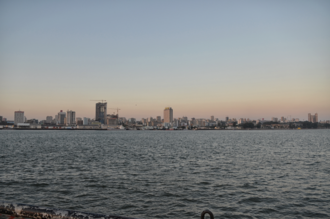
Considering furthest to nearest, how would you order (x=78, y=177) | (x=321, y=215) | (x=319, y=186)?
(x=78, y=177)
(x=319, y=186)
(x=321, y=215)

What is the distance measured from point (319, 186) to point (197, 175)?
9.72 metres

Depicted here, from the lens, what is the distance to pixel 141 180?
21.9 meters

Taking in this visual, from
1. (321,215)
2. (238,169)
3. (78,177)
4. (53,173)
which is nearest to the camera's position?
(321,215)

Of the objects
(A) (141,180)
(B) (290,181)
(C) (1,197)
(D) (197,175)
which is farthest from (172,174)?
(C) (1,197)

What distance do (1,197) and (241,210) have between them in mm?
14753

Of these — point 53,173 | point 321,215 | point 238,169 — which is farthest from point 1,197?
point 238,169

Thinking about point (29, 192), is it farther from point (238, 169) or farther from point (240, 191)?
point (238, 169)

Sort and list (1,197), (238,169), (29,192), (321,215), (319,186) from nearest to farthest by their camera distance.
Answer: (321,215) → (1,197) → (29,192) → (319,186) → (238,169)

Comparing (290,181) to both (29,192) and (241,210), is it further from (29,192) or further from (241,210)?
(29,192)

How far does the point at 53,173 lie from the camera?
25.4m

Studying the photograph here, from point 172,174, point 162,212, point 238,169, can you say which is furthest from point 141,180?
point 238,169

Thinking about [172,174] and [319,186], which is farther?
[172,174]

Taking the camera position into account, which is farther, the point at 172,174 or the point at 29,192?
the point at 172,174

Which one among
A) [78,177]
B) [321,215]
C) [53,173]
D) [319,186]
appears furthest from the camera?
[53,173]
